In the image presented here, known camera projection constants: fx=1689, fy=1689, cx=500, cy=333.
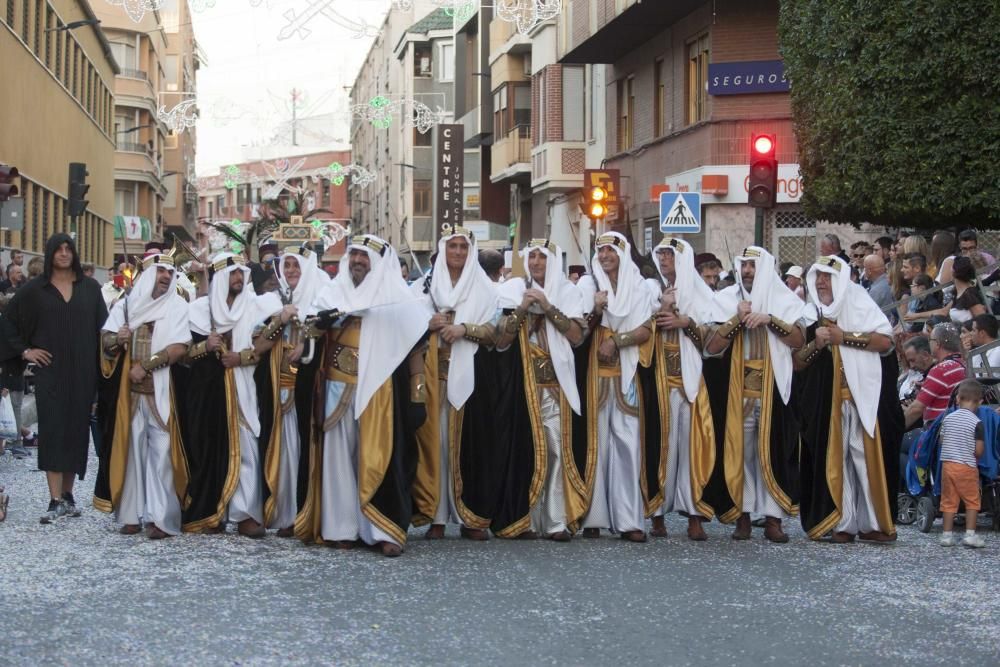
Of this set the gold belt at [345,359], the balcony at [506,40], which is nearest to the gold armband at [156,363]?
the gold belt at [345,359]

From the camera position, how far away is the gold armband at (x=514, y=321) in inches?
426

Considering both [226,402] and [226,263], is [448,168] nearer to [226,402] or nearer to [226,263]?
[226,263]

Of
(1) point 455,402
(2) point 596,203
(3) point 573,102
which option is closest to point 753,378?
(1) point 455,402

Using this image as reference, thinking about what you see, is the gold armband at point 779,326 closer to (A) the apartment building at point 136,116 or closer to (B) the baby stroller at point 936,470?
(B) the baby stroller at point 936,470

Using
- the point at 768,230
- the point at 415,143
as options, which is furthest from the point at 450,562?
the point at 415,143

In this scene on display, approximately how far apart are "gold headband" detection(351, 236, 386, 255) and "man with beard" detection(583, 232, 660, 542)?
1472 mm

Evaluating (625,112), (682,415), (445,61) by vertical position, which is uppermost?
(445,61)

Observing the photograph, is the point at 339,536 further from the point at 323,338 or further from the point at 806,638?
the point at 806,638

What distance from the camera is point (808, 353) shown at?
1115 cm

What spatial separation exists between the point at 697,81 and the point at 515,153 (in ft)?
51.0

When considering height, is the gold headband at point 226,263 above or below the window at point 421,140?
below

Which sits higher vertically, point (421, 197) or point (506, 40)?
point (506, 40)

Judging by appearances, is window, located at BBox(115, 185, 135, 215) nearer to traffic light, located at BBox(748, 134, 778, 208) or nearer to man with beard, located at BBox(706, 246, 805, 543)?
traffic light, located at BBox(748, 134, 778, 208)

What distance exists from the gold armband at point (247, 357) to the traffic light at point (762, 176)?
791cm
